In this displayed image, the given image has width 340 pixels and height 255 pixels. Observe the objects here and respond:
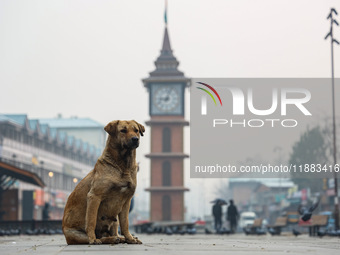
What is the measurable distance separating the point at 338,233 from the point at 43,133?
68.4 meters

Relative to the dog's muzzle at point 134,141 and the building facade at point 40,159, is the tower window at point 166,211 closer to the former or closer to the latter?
the building facade at point 40,159

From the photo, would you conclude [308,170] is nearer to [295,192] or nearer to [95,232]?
[295,192]

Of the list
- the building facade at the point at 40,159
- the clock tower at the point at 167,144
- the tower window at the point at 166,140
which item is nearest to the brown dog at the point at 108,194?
the building facade at the point at 40,159

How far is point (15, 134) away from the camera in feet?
258

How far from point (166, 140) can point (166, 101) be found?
3.96m

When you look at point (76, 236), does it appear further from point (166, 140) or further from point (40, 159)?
point (40, 159)

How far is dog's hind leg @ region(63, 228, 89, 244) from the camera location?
1037 centimetres

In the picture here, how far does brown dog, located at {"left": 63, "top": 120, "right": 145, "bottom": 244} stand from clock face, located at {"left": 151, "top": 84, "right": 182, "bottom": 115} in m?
71.0

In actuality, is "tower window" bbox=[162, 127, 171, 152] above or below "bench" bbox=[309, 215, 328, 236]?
above

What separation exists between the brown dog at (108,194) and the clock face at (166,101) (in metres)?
71.0

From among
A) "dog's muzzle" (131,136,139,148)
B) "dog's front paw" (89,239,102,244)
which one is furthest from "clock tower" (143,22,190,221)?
"dog's muzzle" (131,136,139,148)

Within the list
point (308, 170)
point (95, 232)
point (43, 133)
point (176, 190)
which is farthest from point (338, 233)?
point (308, 170)

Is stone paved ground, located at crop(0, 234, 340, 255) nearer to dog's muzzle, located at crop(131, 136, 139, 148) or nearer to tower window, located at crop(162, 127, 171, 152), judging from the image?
dog's muzzle, located at crop(131, 136, 139, 148)

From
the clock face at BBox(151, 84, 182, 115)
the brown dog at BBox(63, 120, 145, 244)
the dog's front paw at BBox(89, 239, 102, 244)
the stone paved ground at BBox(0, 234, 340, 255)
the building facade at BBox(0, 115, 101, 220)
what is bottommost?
the stone paved ground at BBox(0, 234, 340, 255)
